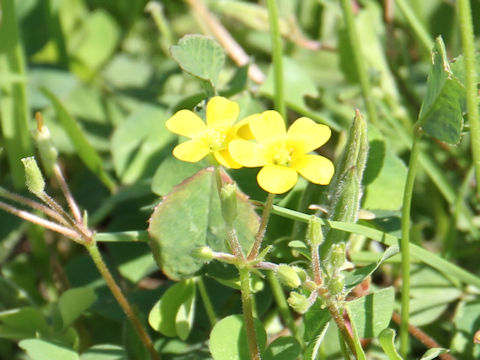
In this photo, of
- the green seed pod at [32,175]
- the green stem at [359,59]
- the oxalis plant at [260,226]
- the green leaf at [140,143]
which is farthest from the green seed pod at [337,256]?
the green leaf at [140,143]

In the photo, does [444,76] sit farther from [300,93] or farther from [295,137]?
[300,93]

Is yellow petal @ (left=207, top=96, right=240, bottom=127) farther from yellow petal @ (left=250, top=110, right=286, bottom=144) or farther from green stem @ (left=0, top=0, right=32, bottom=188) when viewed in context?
green stem @ (left=0, top=0, right=32, bottom=188)

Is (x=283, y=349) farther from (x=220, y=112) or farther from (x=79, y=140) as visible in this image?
(x=79, y=140)

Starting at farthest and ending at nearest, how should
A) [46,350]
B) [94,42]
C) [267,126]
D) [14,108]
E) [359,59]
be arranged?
[94,42], [14,108], [359,59], [46,350], [267,126]

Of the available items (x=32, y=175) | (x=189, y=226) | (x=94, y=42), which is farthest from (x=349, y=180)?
(x=94, y=42)

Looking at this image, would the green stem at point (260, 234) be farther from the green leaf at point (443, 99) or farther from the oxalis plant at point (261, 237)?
the green leaf at point (443, 99)
